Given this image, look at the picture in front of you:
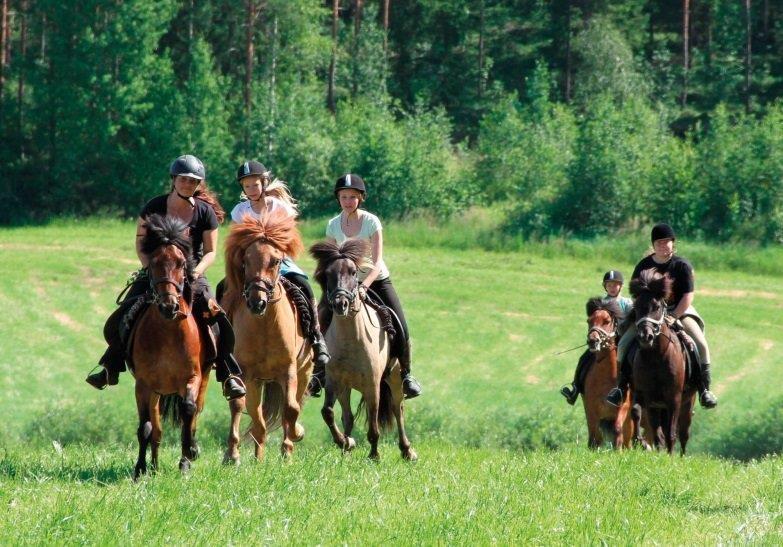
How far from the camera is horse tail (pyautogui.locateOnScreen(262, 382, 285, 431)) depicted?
46.5 ft

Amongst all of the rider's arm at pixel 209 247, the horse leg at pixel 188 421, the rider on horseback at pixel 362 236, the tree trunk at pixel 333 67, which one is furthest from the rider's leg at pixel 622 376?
the tree trunk at pixel 333 67

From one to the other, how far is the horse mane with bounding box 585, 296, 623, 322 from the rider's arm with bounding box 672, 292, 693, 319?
216cm

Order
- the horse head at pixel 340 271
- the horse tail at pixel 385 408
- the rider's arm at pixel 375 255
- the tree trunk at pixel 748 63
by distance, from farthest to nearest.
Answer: the tree trunk at pixel 748 63 < the horse tail at pixel 385 408 < the rider's arm at pixel 375 255 < the horse head at pixel 340 271

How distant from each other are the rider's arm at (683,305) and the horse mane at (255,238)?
5.34 metres

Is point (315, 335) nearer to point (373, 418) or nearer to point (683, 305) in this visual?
point (373, 418)

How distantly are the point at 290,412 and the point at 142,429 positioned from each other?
222cm

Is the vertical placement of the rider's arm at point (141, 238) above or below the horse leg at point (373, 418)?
above

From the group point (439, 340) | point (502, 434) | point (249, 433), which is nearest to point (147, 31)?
point (439, 340)

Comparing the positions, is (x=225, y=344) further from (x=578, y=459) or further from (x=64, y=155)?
(x=64, y=155)

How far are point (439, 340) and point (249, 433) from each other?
29.7 metres

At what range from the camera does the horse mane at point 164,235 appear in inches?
431

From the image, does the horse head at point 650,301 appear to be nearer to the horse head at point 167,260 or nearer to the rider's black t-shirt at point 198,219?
the rider's black t-shirt at point 198,219

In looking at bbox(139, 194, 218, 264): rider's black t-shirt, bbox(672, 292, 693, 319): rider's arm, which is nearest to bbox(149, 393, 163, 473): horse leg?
bbox(139, 194, 218, 264): rider's black t-shirt

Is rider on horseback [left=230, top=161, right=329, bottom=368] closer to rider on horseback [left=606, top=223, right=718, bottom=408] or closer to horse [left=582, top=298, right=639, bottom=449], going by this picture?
rider on horseback [left=606, top=223, right=718, bottom=408]
